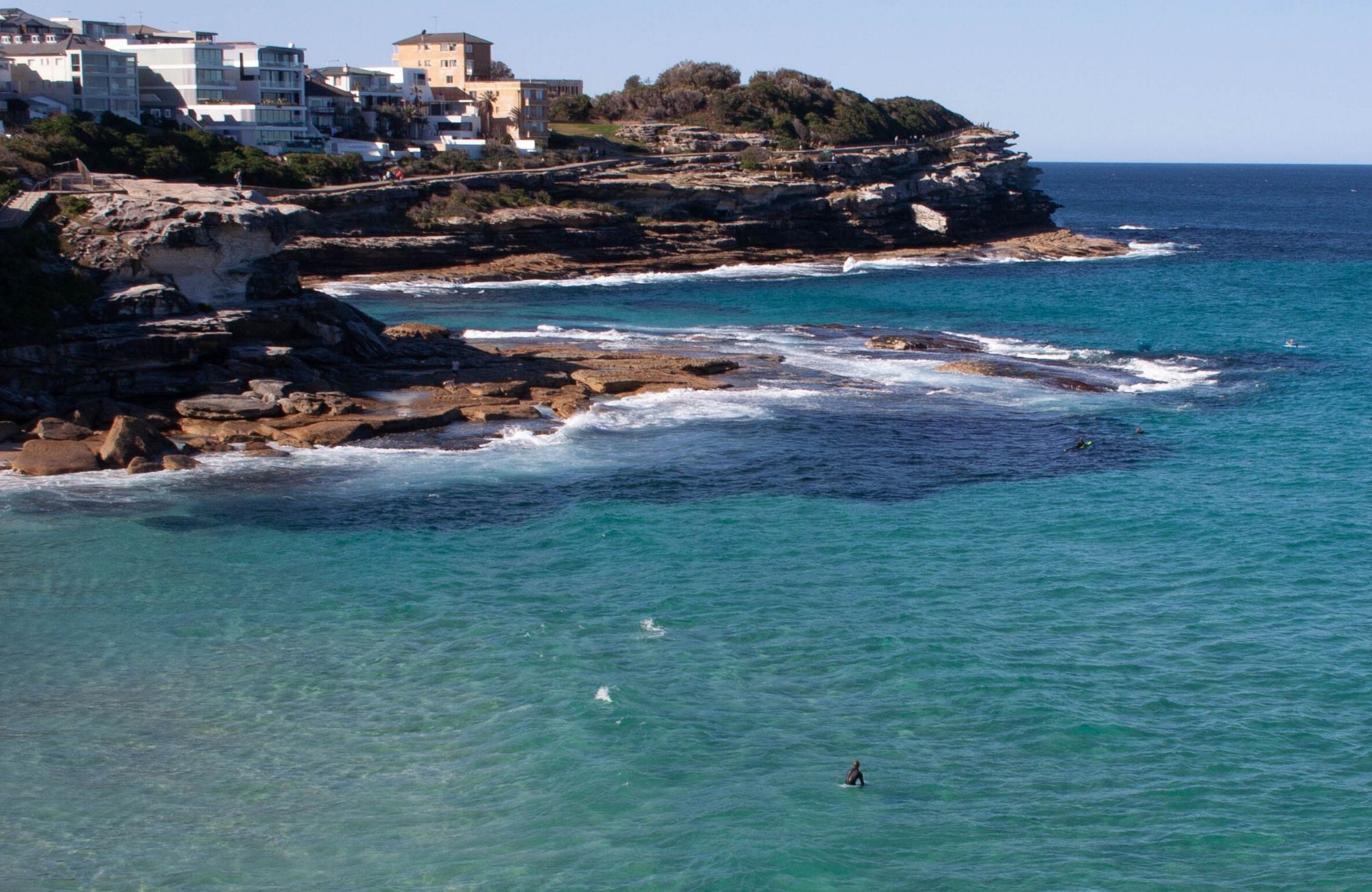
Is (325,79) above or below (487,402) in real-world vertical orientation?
above

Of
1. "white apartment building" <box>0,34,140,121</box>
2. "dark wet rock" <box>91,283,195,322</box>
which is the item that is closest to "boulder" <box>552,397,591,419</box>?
"dark wet rock" <box>91,283,195,322</box>

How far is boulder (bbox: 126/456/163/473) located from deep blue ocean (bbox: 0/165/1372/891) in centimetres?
54

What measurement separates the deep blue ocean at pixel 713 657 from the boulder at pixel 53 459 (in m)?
0.79

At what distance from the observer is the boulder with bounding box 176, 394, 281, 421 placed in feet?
130

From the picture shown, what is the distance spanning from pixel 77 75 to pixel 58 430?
57.8 meters

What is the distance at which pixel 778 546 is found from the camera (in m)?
30.7

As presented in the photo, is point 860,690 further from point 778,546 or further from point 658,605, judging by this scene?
point 778,546

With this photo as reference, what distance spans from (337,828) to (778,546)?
48.3 ft

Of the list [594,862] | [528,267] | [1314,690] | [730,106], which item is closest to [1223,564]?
[1314,690]

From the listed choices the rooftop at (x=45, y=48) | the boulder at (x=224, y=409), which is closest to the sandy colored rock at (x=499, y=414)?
the boulder at (x=224, y=409)

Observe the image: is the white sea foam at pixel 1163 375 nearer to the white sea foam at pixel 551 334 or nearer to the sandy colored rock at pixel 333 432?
the white sea foam at pixel 551 334

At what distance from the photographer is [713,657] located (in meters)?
24.2

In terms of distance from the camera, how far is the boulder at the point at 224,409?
3966cm

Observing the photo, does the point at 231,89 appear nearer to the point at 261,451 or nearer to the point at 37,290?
the point at 37,290
